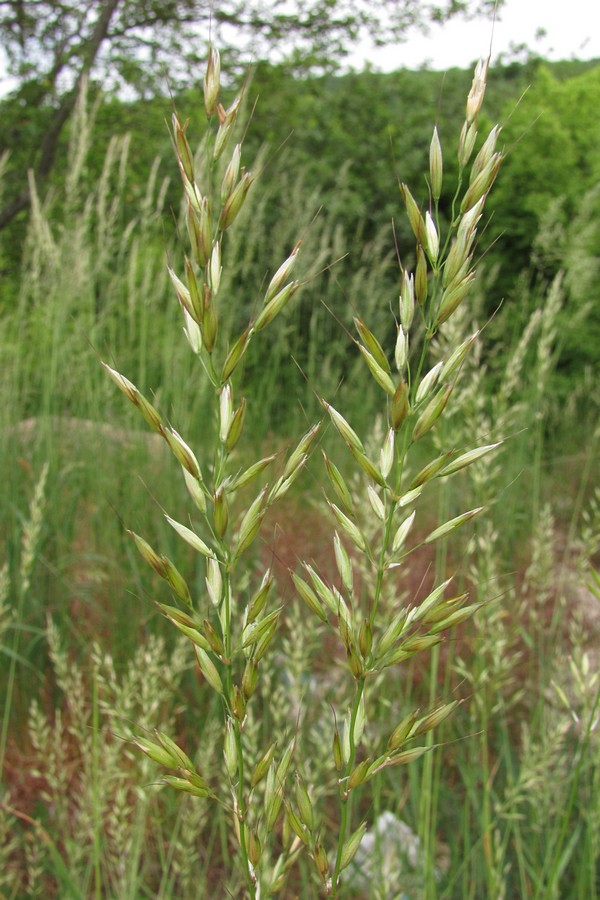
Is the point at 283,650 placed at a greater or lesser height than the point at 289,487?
lesser

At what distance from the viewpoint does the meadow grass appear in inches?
24.2

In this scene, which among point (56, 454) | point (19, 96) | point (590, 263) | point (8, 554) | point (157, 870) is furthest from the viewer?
point (19, 96)

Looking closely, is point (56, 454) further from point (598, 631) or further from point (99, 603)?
point (598, 631)

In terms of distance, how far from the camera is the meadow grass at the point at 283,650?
616 mm

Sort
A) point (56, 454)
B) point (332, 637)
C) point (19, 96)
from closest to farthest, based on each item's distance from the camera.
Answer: point (332, 637) → point (56, 454) → point (19, 96)

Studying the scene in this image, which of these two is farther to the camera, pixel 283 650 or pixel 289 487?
pixel 283 650

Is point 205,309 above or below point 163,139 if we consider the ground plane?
below

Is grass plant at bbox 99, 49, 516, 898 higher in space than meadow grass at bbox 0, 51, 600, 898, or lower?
higher

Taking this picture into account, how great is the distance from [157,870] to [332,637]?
4.20ft

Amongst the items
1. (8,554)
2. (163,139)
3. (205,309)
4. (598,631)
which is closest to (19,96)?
(163,139)

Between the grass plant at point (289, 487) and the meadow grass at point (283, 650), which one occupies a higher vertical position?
the grass plant at point (289, 487)

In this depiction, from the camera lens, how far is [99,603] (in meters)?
3.10

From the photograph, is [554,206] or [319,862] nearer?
[319,862]

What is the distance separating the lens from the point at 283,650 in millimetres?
2967
